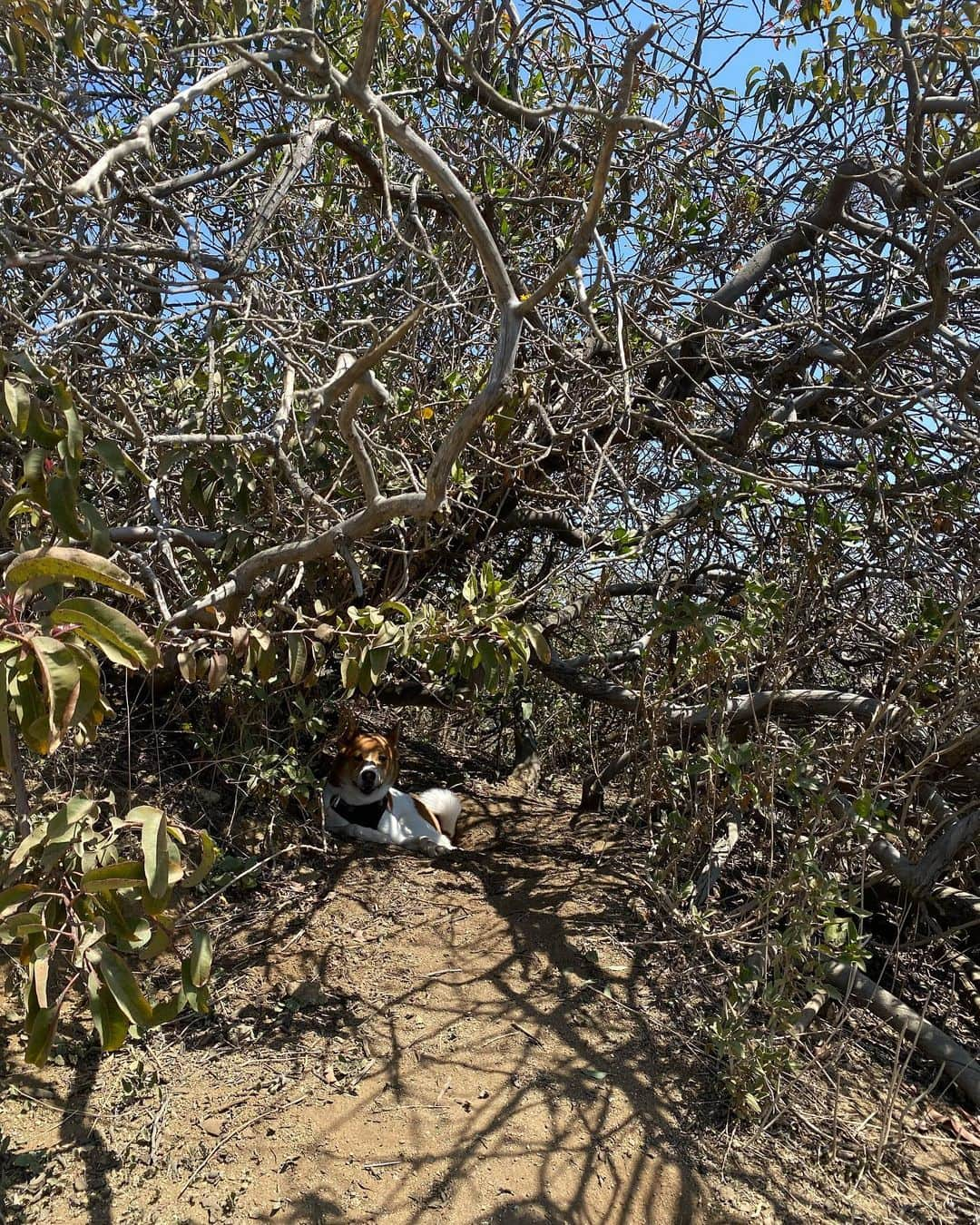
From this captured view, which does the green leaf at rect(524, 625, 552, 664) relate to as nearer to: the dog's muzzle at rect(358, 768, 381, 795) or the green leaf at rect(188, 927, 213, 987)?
the green leaf at rect(188, 927, 213, 987)

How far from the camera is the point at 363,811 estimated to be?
3664 millimetres

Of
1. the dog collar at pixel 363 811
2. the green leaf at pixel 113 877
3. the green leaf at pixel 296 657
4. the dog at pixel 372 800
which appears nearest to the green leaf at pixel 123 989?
the green leaf at pixel 113 877

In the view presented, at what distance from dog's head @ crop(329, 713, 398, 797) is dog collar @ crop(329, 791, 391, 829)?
2.8 inches

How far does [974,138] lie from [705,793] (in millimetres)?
2498

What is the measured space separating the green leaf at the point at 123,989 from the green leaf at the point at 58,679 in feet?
1.68

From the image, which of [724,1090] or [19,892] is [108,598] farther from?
[724,1090]

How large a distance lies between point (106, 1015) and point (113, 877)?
262 millimetres

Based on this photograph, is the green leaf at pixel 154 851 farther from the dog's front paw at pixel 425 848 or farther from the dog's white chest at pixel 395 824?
the dog's front paw at pixel 425 848

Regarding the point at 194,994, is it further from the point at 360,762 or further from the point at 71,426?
the point at 360,762

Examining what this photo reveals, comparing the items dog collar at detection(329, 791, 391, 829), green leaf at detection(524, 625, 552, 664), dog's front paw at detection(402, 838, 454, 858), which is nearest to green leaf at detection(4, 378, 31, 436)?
green leaf at detection(524, 625, 552, 664)

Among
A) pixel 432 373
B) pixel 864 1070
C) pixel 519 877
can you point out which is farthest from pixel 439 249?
pixel 864 1070

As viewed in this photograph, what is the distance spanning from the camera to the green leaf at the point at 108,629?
5.01ft

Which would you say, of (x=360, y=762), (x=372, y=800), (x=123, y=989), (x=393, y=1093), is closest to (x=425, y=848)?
(x=372, y=800)

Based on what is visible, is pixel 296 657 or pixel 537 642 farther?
pixel 537 642
